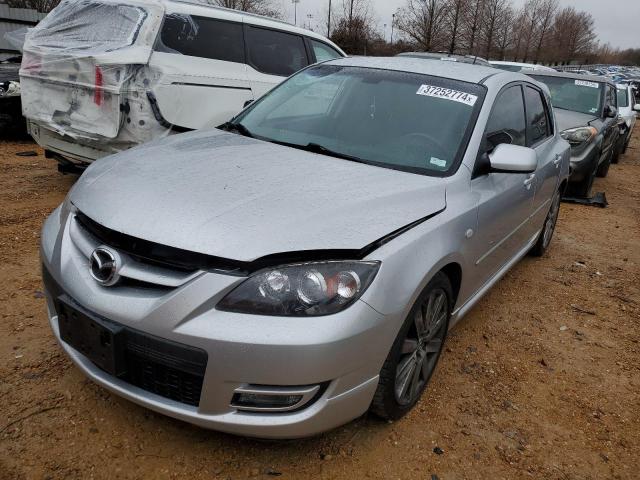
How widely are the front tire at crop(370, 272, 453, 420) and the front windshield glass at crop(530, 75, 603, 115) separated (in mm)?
6603

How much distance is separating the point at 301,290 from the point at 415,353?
842mm

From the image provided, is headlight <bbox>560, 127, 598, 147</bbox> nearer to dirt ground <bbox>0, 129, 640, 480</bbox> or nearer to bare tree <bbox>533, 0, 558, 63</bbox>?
dirt ground <bbox>0, 129, 640, 480</bbox>

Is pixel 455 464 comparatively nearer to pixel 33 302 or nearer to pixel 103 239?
pixel 103 239

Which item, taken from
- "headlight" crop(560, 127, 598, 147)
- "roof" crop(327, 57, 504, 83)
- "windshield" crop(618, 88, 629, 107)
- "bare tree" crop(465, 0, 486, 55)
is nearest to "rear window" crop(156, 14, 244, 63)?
"roof" crop(327, 57, 504, 83)

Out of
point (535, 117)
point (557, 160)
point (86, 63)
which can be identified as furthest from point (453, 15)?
point (86, 63)

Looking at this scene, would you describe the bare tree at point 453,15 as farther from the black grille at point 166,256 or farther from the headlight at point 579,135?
the black grille at point 166,256

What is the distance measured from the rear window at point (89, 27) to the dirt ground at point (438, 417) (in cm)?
188

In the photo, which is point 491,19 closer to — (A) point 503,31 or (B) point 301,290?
(A) point 503,31

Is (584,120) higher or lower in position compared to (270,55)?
lower

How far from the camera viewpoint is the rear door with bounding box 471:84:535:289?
2.75m

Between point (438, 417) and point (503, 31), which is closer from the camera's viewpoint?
point (438, 417)

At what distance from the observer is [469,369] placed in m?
2.98

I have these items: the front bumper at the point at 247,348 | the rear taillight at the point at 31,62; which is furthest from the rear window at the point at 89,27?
the front bumper at the point at 247,348

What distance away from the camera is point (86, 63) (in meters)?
4.41
